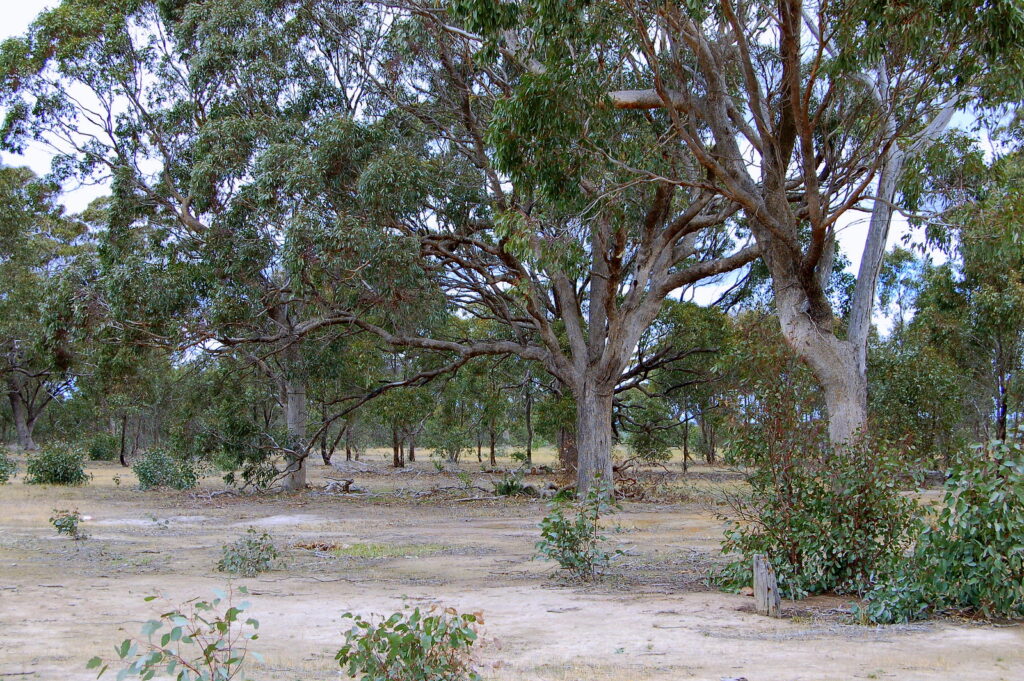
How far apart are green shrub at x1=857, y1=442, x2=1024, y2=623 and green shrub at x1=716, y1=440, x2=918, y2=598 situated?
1.52ft

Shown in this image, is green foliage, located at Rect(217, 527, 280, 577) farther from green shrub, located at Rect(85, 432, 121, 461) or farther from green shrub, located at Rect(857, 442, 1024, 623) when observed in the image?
green shrub, located at Rect(85, 432, 121, 461)

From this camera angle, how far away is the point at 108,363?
62.1 ft

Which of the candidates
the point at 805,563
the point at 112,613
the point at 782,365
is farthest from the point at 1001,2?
the point at 112,613

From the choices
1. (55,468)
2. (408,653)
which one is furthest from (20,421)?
(408,653)

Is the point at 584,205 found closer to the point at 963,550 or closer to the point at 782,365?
the point at 782,365

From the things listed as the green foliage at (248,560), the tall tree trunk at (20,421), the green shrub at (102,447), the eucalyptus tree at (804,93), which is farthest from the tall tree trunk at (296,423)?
the tall tree trunk at (20,421)

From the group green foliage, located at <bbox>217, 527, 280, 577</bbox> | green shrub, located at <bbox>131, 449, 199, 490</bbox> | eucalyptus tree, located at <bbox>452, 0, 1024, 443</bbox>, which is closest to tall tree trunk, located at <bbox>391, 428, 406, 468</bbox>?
green shrub, located at <bbox>131, 449, 199, 490</bbox>

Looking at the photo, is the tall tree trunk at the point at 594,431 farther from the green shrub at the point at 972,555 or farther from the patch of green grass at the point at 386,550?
the green shrub at the point at 972,555

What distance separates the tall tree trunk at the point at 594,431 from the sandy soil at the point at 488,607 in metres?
3.03

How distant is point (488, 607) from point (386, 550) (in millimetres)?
4351

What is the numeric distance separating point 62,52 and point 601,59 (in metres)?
14.7

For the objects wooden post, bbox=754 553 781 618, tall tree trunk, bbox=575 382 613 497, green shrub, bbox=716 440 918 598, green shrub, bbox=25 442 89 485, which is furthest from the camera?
green shrub, bbox=25 442 89 485

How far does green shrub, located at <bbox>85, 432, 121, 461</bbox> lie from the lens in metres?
38.2

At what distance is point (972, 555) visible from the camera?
249 inches
